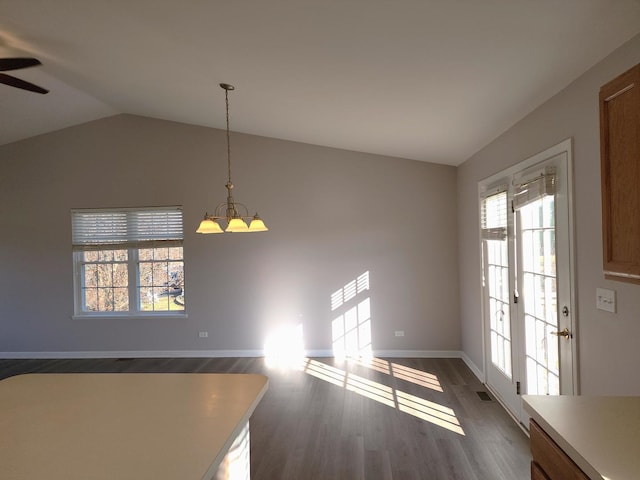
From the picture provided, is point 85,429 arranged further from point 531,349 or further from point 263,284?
point 263,284

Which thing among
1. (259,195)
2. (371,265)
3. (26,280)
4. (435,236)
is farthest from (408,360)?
(26,280)

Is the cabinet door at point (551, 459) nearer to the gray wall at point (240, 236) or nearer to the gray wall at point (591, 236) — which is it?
the gray wall at point (591, 236)

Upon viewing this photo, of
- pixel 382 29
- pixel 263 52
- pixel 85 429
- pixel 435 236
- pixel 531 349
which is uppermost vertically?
pixel 263 52

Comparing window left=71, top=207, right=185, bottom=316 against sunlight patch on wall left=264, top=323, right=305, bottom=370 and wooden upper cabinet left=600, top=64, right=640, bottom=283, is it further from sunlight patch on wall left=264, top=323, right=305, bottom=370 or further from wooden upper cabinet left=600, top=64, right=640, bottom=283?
wooden upper cabinet left=600, top=64, right=640, bottom=283

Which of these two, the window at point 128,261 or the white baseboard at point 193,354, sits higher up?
the window at point 128,261

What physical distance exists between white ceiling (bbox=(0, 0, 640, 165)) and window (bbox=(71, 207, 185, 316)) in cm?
160

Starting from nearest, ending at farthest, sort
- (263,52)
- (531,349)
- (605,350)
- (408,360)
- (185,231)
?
(605,350), (263,52), (531,349), (408,360), (185,231)

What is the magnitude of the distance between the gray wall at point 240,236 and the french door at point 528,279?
3.97 ft

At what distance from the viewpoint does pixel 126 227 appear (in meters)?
5.46

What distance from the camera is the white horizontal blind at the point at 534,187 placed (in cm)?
246

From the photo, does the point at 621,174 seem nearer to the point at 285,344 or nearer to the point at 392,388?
the point at 392,388

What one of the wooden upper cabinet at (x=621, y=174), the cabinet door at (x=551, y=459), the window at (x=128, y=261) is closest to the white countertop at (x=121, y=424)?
the cabinet door at (x=551, y=459)

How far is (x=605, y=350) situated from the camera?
198 centimetres

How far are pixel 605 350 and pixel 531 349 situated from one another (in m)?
0.99
